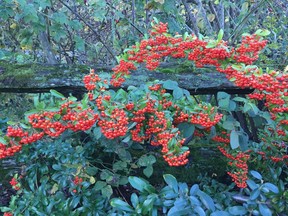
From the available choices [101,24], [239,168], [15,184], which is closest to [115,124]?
[239,168]

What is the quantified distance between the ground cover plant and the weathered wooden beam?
0.13 meters

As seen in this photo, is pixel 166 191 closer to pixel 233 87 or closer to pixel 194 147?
pixel 233 87

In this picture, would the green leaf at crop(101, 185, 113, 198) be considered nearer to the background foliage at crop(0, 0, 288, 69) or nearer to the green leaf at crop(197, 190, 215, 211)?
the green leaf at crop(197, 190, 215, 211)

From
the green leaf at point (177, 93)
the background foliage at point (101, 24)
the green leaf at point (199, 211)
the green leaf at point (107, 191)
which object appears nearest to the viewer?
the green leaf at point (199, 211)

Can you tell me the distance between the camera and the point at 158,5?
Answer: 3459 millimetres

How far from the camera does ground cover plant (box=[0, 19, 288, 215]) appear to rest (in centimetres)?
183

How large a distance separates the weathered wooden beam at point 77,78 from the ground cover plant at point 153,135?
126 millimetres

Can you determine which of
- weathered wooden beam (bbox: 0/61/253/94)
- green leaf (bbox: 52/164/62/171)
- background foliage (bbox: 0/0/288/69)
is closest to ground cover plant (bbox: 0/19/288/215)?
green leaf (bbox: 52/164/62/171)

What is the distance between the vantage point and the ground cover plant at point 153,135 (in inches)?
72.1

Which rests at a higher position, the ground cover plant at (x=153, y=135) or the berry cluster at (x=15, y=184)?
the ground cover plant at (x=153, y=135)

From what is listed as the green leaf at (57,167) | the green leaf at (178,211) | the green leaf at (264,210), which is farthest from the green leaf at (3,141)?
the green leaf at (264,210)

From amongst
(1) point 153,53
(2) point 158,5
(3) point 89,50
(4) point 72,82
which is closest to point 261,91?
(1) point 153,53

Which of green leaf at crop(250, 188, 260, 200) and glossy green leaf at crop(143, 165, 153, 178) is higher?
green leaf at crop(250, 188, 260, 200)

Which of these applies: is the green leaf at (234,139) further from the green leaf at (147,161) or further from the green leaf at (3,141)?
the green leaf at (3,141)
